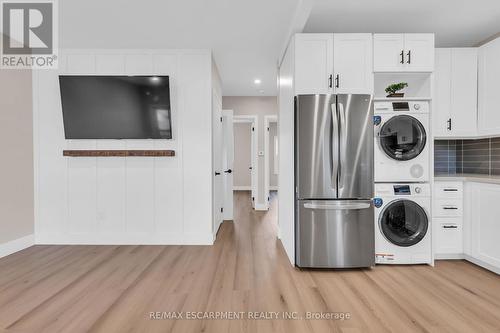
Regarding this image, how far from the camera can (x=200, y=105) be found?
133 inches

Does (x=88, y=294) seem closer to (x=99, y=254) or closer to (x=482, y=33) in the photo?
(x=99, y=254)

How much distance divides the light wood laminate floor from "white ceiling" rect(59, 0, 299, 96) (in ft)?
8.60

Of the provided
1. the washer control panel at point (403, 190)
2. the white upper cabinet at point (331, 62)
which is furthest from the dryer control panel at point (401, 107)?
the washer control panel at point (403, 190)

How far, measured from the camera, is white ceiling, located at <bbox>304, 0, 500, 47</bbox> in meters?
2.45

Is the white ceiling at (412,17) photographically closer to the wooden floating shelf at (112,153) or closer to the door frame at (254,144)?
the wooden floating shelf at (112,153)

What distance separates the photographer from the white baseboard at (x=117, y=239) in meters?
3.33

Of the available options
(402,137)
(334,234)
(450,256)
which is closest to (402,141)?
(402,137)

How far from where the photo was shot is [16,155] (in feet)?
10.2

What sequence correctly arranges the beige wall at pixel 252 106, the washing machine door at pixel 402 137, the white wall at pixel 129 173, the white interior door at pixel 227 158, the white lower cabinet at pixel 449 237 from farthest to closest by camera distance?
the beige wall at pixel 252 106 < the white interior door at pixel 227 158 < the white wall at pixel 129 173 < the white lower cabinet at pixel 449 237 < the washing machine door at pixel 402 137

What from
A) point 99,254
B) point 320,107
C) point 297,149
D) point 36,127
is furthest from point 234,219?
point 36,127

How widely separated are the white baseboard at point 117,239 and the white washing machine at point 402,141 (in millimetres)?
2357

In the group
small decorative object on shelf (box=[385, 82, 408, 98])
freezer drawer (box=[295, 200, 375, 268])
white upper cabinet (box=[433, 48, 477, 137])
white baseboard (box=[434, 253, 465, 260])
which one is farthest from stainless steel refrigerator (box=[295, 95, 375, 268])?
white upper cabinet (box=[433, 48, 477, 137])

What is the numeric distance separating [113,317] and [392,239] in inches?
105

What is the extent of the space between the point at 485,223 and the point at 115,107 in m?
4.44
